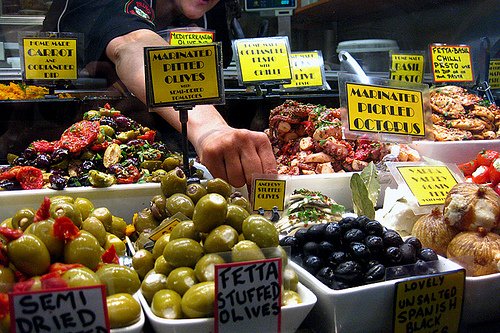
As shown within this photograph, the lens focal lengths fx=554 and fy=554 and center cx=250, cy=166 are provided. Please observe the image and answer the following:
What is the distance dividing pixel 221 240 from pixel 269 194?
21.6 inches

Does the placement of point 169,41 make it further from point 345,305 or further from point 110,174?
point 345,305

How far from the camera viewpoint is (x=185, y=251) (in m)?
1.05

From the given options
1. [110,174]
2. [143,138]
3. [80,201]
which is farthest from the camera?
[143,138]

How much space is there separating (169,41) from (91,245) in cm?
158

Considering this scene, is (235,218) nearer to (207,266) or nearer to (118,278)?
(207,266)

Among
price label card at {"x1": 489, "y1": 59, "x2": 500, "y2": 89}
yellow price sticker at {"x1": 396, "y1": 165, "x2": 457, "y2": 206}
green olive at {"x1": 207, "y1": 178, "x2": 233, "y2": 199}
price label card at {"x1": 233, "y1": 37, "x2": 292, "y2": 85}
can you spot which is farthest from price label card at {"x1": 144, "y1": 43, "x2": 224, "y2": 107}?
price label card at {"x1": 489, "y1": 59, "x2": 500, "y2": 89}

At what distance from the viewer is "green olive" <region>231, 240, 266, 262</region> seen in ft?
→ 3.23

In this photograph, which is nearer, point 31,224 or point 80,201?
point 31,224

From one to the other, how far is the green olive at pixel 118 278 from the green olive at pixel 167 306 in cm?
6

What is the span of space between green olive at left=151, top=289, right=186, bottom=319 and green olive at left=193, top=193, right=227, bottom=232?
15cm

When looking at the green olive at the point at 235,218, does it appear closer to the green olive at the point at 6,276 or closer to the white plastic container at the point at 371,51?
the green olive at the point at 6,276

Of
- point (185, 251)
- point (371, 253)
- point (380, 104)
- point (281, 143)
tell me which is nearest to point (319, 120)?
point (281, 143)

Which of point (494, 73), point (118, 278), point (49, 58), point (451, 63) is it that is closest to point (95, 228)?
point (118, 278)

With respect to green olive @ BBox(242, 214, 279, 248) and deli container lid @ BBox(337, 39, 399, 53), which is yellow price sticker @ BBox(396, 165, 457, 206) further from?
deli container lid @ BBox(337, 39, 399, 53)
